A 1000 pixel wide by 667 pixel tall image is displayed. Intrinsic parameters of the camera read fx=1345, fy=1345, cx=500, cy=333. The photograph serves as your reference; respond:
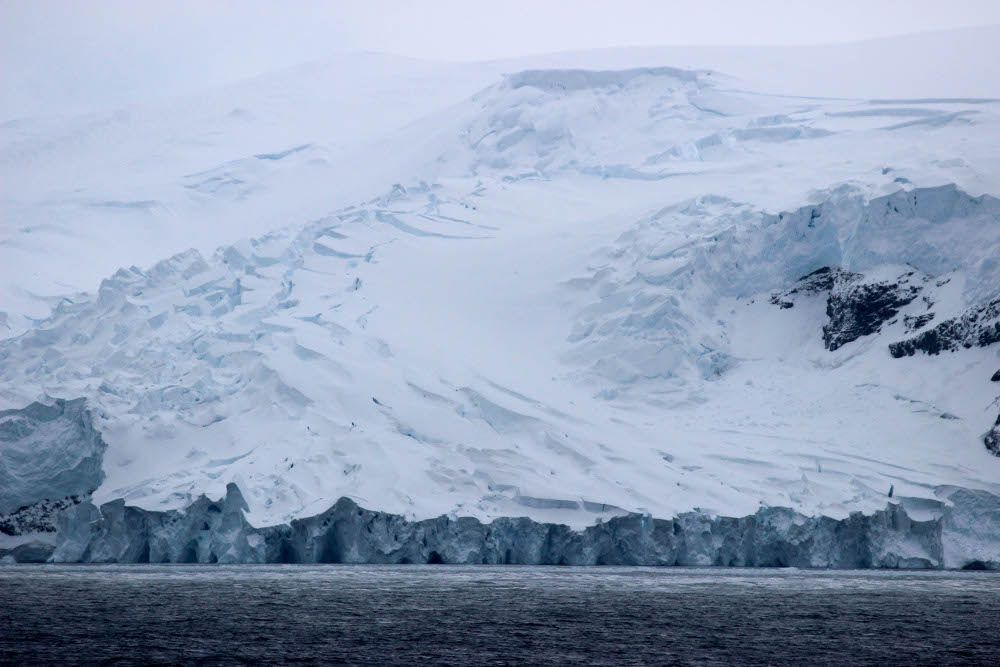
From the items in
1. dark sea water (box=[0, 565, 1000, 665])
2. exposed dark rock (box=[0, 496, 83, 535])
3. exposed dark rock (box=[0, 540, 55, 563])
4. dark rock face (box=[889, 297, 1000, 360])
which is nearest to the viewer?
dark sea water (box=[0, 565, 1000, 665])

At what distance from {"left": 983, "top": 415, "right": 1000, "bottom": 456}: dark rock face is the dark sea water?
4805 mm

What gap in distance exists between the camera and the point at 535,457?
33844 mm

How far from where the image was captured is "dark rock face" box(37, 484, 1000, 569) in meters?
30.7

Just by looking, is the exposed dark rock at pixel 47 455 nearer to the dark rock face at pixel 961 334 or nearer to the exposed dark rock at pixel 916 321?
the dark rock face at pixel 961 334

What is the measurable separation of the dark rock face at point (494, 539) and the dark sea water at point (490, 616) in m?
0.48

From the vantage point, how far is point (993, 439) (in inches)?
1412

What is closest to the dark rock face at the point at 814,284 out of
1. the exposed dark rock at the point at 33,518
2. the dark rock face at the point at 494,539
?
the dark rock face at the point at 494,539

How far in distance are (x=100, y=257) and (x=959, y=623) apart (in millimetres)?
41954

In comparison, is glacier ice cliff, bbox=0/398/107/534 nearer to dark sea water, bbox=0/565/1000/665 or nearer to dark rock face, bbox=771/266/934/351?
dark sea water, bbox=0/565/1000/665

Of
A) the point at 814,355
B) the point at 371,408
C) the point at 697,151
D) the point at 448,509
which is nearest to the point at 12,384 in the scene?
the point at 371,408

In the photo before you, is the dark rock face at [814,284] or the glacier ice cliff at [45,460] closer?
the glacier ice cliff at [45,460]

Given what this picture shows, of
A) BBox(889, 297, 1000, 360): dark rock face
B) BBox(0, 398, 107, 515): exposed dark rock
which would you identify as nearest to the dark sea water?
BBox(0, 398, 107, 515): exposed dark rock

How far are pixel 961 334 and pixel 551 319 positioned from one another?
1277 cm

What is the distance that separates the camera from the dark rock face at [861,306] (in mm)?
41281
